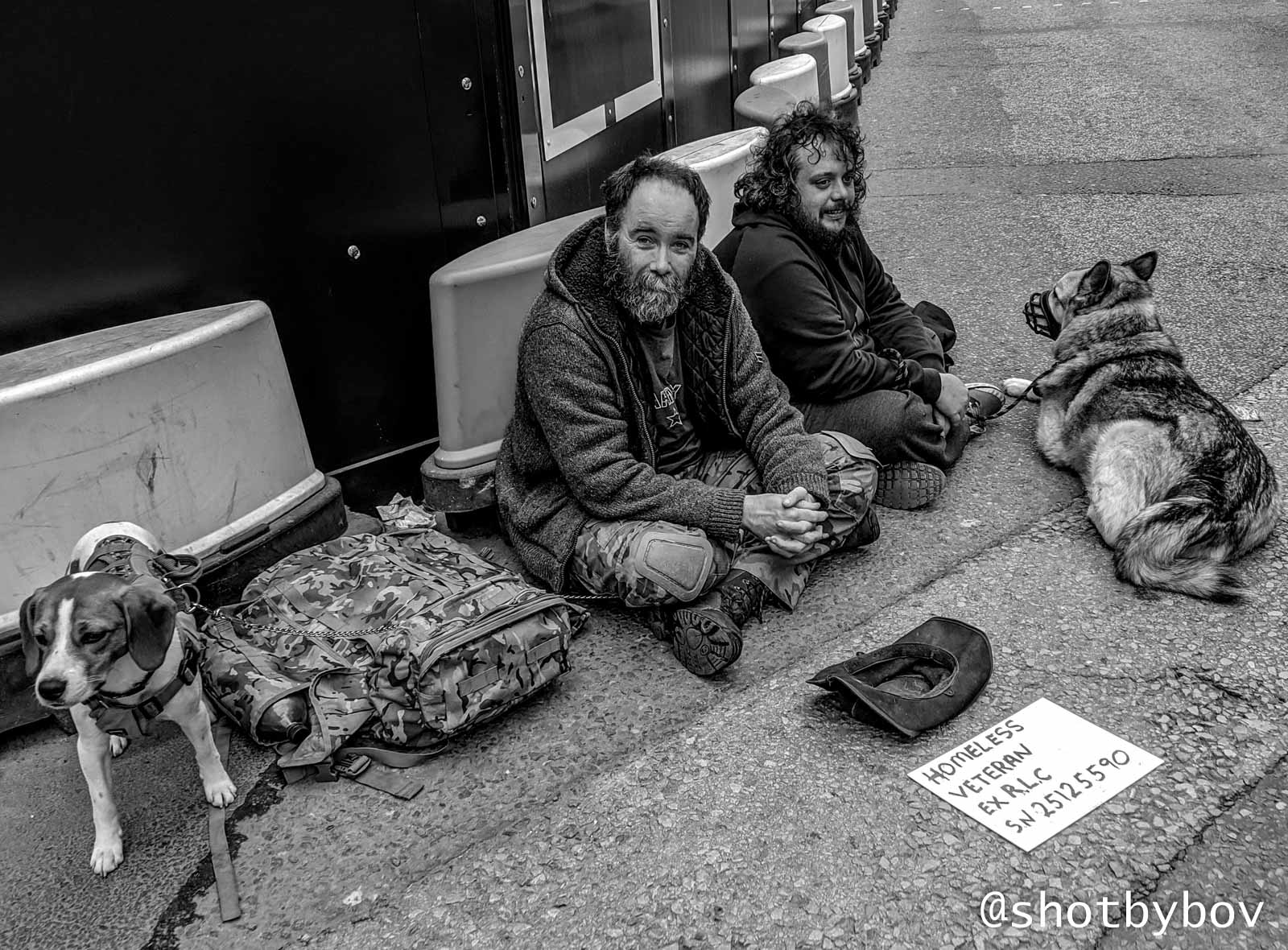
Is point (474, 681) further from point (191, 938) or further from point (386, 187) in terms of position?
point (386, 187)

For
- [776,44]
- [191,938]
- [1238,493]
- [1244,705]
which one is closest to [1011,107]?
[776,44]

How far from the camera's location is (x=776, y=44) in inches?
384

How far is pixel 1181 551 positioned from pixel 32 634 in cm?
314

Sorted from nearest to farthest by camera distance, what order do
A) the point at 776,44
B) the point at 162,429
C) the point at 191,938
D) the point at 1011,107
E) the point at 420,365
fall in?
the point at 191,938, the point at 162,429, the point at 420,365, the point at 776,44, the point at 1011,107

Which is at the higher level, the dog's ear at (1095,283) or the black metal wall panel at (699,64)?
the black metal wall panel at (699,64)

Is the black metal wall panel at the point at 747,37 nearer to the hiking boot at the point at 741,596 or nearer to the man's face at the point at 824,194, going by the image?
the man's face at the point at 824,194

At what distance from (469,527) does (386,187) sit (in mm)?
1218

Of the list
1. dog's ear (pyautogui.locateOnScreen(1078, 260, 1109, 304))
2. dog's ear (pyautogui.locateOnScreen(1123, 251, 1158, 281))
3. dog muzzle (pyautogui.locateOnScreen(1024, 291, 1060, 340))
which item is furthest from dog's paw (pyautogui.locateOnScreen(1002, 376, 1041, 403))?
dog's ear (pyautogui.locateOnScreen(1123, 251, 1158, 281))

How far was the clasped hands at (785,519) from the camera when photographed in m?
3.37

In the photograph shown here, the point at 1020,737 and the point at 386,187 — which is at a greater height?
the point at 386,187

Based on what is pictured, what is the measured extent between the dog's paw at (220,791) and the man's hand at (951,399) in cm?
279

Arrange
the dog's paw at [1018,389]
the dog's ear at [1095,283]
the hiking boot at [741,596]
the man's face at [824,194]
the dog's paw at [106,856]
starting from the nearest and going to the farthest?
the dog's paw at [106,856]
the hiking boot at [741,596]
the man's face at [824,194]
the dog's ear at [1095,283]
the dog's paw at [1018,389]

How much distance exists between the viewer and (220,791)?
2.83 meters

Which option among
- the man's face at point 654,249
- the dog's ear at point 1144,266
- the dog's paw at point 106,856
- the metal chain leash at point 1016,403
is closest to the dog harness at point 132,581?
the dog's paw at point 106,856
